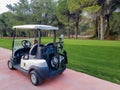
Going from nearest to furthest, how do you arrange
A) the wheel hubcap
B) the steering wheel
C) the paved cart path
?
the paved cart path
the wheel hubcap
the steering wheel

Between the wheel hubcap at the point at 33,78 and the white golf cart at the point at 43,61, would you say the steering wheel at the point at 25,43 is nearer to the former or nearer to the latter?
the white golf cart at the point at 43,61

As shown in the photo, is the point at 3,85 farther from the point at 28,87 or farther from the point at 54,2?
the point at 54,2

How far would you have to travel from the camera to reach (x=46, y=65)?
14.1ft

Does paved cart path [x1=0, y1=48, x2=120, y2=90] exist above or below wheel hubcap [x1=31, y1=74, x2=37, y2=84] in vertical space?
below

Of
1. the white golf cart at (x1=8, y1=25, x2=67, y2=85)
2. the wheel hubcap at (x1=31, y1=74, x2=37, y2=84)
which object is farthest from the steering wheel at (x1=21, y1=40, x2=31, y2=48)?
the wheel hubcap at (x1=31, y1=74, x2=37, y2=84)

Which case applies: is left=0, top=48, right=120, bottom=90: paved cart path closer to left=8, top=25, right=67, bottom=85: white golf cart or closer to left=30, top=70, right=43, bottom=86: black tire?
left=30, top=70, right=43, bottom=86: black tire

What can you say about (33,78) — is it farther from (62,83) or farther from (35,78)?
(62,83)

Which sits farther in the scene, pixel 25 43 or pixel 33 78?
pixel 25 43

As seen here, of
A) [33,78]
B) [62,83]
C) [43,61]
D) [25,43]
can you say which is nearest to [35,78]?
[33,78]

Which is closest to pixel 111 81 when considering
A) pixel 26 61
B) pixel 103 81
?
pixel 103 81

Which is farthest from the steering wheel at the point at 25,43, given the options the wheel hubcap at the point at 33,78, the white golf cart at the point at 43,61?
the wheel hubcap at the point at 33,78

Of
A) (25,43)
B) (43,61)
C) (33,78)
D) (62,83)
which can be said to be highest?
(25,43)

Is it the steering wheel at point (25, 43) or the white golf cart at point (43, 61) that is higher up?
the steering wheel at point (25, 43)

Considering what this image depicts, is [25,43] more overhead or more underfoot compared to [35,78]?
more overhead
